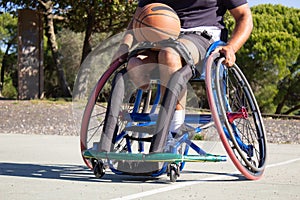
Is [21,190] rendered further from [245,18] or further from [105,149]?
[245,18]

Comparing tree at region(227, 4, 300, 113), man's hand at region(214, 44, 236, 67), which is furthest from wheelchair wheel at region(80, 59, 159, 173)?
tree at region(227, 4, 300, 113)

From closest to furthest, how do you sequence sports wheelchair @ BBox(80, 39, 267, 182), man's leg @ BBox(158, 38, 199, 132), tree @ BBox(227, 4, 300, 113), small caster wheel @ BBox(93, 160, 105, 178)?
sports wheelchair @ BBox(80, 39, 267, 182) → man's leg @ BBox(158, 38, 199, 132) → small caster wheel @ BBox(93, 160, 105, 178) → tree @ BBox(227, 4, 300, 113)

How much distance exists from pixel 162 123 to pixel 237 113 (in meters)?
0.99

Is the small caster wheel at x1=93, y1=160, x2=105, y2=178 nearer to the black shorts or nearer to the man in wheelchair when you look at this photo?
the man in wheelchair

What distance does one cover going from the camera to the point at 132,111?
16.5 feet

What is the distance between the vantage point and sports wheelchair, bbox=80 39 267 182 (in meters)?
4.24

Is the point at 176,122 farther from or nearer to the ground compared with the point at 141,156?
farther from the ground

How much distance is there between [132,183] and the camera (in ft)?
14.6

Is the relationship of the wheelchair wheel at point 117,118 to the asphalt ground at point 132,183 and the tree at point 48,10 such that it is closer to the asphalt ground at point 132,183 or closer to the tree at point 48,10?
the asphalt ground at point 132,183

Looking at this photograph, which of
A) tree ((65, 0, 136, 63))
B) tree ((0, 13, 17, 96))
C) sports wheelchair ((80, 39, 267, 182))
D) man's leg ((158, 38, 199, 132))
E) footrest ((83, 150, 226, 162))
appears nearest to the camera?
footrest ((83, 150, 226, 162))

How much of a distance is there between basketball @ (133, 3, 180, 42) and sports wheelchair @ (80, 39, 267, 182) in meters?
0.09

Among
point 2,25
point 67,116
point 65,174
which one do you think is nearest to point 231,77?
point 65,174

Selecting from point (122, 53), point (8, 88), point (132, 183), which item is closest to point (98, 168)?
point (132, 183)

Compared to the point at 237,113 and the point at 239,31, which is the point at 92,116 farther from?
the point at 239,31
